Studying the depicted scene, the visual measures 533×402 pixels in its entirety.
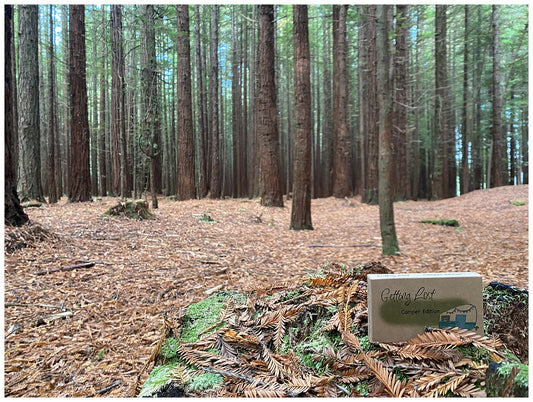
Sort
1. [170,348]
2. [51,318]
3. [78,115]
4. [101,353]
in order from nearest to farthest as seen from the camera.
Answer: [170,348], [101,353], [51,318], [78,115]

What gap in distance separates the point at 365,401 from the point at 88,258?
4398mm

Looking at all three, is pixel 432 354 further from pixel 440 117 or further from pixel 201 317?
pixel 440 117

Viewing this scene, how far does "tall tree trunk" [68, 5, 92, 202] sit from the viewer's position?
10.5 meters

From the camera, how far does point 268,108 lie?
10.9 meters

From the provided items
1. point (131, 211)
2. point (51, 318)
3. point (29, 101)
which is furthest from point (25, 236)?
point (29, 101)

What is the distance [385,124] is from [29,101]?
9505 millimetres

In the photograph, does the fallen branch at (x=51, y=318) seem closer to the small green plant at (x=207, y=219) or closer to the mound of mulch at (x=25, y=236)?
the mound of mulch at (x=25, y=236)

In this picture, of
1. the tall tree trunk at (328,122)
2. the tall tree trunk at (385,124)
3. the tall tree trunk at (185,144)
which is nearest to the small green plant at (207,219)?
the tall tree trunk at (385,124)

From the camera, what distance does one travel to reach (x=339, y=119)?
1634cm

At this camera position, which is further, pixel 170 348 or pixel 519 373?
pixel 170 348

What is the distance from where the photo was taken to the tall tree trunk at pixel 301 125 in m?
7.78

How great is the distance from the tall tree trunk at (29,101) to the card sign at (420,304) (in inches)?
431

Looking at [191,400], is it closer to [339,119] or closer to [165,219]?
[165,219]

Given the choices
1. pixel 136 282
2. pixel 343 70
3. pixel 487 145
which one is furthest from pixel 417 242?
pixel 487 145
